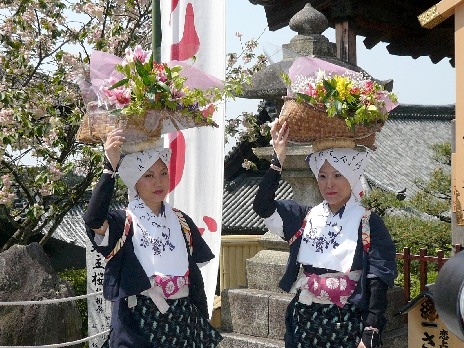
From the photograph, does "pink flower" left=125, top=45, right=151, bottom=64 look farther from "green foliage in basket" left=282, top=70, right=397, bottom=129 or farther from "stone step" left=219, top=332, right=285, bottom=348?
"stone step" left=219, top=332, right=285, bottom=348

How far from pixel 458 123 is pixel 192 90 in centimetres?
152

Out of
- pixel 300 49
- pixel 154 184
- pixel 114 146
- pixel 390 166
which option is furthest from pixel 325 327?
pixel 390 166

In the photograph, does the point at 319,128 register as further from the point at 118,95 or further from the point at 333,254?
the point at 118,95

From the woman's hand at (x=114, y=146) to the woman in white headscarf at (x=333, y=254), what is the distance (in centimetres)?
79

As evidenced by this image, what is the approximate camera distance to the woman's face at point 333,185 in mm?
3668

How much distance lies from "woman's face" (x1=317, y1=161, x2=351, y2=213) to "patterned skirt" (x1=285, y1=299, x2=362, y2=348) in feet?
1.88

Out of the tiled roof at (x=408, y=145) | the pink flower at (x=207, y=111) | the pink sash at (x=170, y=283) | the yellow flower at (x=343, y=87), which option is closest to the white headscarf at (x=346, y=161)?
the yellow flower at (x=343, y=87)

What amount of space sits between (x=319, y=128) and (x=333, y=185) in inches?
12.4

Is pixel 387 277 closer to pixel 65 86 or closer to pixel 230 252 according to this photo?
pixel 230 252

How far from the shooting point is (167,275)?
142 inches

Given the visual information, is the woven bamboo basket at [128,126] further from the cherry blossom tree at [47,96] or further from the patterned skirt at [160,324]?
the cherry blossom tree at [47,96]

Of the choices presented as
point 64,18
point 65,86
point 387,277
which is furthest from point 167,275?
point 64,18

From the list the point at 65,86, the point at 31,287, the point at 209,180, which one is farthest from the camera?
the point at 65,86

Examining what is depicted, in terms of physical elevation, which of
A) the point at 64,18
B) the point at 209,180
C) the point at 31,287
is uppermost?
the point at 64,18
